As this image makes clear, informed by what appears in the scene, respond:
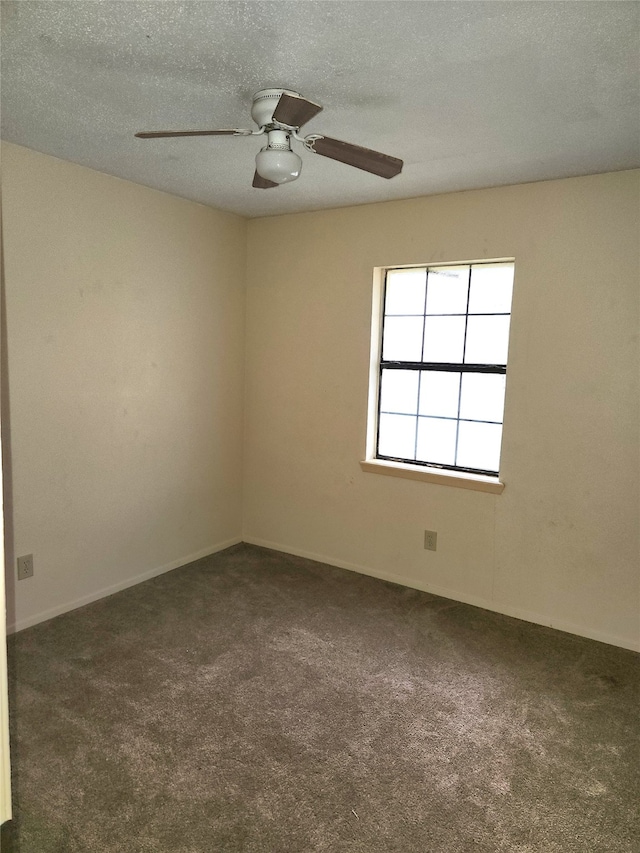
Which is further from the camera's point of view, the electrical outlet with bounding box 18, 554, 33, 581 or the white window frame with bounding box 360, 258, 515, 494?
the white window frame with bounding box 360, 258, 515, 494

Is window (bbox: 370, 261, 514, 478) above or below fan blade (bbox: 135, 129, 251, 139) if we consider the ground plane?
below

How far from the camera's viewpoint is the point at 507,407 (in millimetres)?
3324

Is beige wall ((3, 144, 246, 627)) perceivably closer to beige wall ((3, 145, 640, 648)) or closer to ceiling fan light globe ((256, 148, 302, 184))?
beige wall ((3, 145, 640, 648))

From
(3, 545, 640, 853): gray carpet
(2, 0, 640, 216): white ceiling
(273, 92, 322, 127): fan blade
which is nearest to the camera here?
(2, 0, 640, 216): white ceiling

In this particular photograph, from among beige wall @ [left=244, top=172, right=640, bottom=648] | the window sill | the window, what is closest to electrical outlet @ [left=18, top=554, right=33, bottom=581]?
beige wall @ [left=244, top=172, right=640, bottom=648]

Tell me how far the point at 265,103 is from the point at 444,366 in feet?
6.58

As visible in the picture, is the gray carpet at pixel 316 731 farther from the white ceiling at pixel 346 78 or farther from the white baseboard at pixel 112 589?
the white ceiling at pixel 346 78

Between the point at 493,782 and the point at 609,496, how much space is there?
5.24 feet

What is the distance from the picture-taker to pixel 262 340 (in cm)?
426

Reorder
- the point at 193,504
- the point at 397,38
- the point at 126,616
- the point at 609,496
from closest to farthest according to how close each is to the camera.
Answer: the point at 397,38, the point at 609,496, the point at 126,616, the point at 193,504

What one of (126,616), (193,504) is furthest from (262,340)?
(126,616)

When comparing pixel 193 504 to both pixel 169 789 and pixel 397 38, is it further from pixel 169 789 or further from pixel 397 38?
pixel 397 38

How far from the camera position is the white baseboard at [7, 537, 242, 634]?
3084mm

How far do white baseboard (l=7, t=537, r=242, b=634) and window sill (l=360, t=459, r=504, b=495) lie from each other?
1290 millimetres
